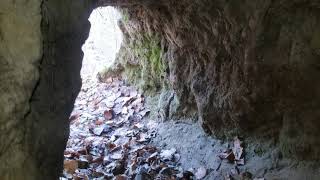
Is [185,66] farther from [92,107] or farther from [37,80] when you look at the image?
[37,80]

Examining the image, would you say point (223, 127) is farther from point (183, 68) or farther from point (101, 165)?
point (101, 165)

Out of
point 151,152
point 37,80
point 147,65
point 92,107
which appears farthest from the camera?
point 92,107

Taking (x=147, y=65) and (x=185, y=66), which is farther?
(x=147, y=65)

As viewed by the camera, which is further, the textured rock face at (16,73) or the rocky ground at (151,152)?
the rocky ground at (151,152)

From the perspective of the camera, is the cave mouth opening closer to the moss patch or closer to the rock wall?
the moss patch

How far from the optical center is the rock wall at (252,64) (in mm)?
3246

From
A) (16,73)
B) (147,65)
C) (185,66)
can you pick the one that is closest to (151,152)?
(185,66)

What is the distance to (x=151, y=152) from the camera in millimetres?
4523

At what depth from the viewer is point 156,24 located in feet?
14.7

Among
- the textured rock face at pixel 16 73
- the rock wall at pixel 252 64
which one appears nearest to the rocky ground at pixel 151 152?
the rock wall at pixel 252 64

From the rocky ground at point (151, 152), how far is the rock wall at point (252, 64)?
0.16m

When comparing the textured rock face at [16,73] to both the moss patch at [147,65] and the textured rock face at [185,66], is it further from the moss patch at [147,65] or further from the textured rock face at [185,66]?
the moss patch at [147,65]

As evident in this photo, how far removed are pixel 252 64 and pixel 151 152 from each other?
1.68 m

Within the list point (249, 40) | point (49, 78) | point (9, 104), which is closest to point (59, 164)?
point (49, 78)
